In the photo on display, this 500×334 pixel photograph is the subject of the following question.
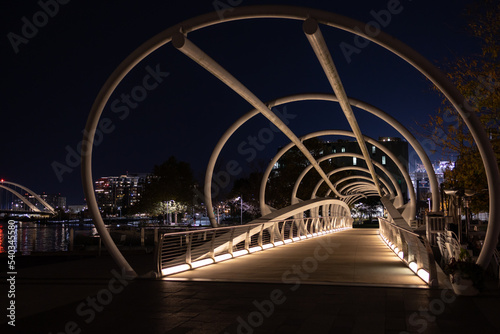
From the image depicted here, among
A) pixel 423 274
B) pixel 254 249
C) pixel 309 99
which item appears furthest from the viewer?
pixel 309 99

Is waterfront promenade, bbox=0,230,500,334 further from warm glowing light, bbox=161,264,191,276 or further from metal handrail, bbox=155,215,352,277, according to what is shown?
metal handrail, bbox=155,215,352,277

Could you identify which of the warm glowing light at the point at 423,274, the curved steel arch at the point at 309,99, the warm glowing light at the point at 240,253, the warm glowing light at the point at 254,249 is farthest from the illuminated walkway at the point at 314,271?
the curved steel arch at the point at 309,99

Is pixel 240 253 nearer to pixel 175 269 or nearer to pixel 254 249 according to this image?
pixel 254 249

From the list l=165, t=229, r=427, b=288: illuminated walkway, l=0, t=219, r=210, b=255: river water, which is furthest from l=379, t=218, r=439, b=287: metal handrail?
l=0, t=219, r=210, b=255: river water

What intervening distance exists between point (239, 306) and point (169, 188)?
46.8m

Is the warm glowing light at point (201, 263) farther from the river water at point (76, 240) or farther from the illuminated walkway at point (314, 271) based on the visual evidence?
the river water at point (76, 240)

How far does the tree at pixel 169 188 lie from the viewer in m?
52.8

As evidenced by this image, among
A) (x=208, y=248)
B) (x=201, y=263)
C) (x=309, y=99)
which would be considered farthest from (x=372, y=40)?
(x=309, y=99)

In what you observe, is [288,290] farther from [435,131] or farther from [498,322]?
[435,131]

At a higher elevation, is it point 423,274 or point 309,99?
point 309,99

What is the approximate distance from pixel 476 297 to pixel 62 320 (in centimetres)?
580

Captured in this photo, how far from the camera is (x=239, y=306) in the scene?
21.1 ft

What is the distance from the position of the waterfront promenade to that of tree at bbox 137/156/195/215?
143 ft

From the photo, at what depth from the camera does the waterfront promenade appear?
17.3 ft
